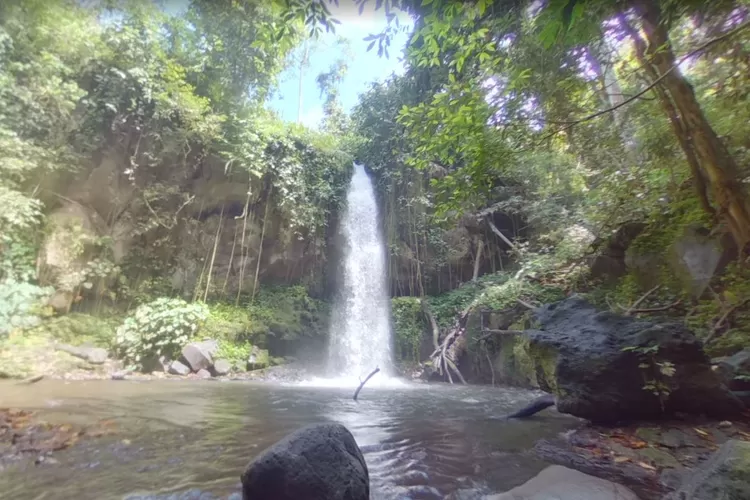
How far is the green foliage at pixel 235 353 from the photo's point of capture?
10.3 m

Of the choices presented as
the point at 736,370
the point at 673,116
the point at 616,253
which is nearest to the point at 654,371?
the point at 736,370

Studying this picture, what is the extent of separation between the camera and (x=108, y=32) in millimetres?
9664

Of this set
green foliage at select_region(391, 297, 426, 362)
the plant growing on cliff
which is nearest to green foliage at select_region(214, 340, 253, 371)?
green foliage at select_region(391, 297, 426, 362)

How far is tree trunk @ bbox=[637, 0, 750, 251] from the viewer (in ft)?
12.5

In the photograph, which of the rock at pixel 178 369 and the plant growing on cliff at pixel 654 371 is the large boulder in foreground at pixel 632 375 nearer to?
the plant growing on cliff at pixel 654 371

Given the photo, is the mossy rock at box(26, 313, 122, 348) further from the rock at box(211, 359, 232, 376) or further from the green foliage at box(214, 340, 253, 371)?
the rock at box(211, 359, 232, 376)

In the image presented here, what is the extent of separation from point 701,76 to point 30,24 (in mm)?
12516

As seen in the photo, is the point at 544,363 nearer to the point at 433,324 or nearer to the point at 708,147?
the point at 708,147

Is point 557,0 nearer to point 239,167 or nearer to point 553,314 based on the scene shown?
point 553,314

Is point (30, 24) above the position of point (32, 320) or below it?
above

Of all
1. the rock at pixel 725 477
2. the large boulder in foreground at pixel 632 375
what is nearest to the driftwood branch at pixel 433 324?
the large boulder in foreground at pixel 632 375

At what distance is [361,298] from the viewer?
13352 mm

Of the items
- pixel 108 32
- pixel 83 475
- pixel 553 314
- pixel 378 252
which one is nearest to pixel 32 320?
pixel 108 32

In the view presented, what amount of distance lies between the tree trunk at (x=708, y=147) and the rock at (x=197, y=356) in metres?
10.6
